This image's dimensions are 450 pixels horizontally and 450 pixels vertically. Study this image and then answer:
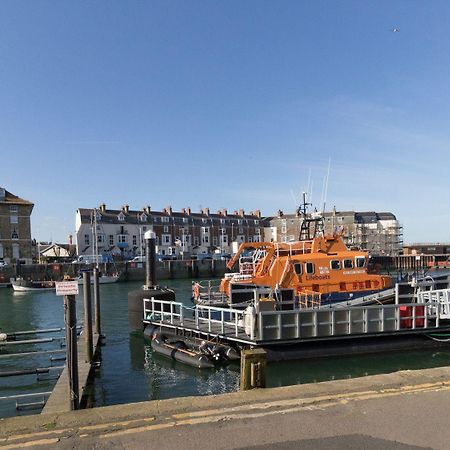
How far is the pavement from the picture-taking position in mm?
5402

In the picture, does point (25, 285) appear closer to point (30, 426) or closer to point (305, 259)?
point (305, 259)

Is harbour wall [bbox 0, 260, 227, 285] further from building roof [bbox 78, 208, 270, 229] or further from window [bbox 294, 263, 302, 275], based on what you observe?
window [bbox 294, 263, 302, 275]

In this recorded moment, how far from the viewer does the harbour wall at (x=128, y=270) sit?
200 ft

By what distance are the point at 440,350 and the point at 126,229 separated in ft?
258

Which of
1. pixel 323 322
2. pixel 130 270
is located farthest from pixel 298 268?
pixel 130 270

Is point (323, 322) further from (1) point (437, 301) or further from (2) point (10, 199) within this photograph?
(2) point (10, 199)

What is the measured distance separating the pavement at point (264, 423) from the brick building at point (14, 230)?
230 ft

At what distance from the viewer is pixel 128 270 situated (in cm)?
6512

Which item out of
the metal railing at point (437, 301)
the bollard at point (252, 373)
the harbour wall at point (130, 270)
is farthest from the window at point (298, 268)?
the harbour wall at point (130, 270)

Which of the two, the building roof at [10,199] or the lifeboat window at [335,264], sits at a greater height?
the building roof at [10,199]

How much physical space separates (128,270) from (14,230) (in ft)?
69.7

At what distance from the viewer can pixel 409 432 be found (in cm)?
564

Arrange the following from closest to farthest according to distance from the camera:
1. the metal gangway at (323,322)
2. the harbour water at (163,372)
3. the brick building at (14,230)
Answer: the harbour water at (163,372) → the metal gangway at (323,322) → the brick building at (14,230)

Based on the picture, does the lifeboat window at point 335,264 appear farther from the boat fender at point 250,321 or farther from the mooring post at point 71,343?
the mooring post at point 71,343
